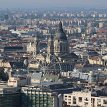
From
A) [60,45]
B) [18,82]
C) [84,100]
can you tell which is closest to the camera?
[84,100]

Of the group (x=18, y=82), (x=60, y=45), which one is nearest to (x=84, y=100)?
(x=18, y=82)

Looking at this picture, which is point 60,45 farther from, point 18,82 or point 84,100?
point 84,100

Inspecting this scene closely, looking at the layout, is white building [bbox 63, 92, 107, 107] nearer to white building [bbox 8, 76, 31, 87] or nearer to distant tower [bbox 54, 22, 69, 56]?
white building [bbox 8, 76, 31, 87]

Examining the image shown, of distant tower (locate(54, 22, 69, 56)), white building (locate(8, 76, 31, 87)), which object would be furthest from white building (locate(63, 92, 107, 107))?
distant tower (locate(54, 22, 69, 56))

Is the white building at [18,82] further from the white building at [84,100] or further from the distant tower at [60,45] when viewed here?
the distant tower at [60,45]

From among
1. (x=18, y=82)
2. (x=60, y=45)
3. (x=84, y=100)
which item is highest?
(x=18, y=82)

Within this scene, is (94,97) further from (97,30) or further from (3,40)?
(97,30)

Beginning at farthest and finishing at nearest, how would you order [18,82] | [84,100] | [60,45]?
[60,45], [18,82], [84,100]

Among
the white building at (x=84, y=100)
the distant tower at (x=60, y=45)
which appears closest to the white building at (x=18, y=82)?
the white building at (x=84, y=100)

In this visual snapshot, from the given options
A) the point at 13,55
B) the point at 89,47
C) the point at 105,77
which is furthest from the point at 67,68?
the point at 89,47
